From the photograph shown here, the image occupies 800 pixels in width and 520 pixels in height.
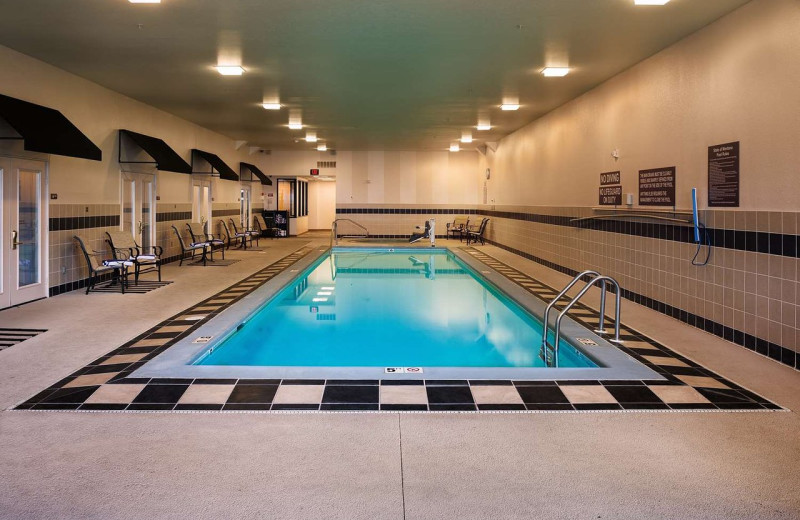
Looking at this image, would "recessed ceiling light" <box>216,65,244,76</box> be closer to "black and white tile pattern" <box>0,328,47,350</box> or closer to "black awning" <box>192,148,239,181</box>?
"black and white tile pattern" <box>0,328,47,350</box>

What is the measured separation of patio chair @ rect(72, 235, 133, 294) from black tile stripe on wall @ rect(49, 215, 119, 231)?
0.60 feet

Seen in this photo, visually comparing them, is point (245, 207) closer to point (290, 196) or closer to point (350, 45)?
point (290, 196)

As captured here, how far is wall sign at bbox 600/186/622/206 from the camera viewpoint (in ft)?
26.6

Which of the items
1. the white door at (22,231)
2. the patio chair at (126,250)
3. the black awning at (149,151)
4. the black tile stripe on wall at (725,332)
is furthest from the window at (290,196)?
the black tile stripe on wall at (725,332)

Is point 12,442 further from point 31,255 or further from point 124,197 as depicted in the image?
point 124,197

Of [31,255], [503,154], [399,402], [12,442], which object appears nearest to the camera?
[12,442]

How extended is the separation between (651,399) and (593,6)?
142 inches

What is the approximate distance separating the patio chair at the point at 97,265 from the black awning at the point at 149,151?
71.8 inches

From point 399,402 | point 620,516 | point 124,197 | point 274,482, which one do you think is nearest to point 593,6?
point 399,402

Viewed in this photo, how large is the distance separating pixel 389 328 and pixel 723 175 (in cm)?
390

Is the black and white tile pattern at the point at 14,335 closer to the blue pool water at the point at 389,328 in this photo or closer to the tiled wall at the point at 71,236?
the blue pool water at the point at 389,328

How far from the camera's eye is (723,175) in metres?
5.64

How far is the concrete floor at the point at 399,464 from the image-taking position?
8.08 feet

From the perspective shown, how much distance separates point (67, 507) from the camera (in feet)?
8.00
